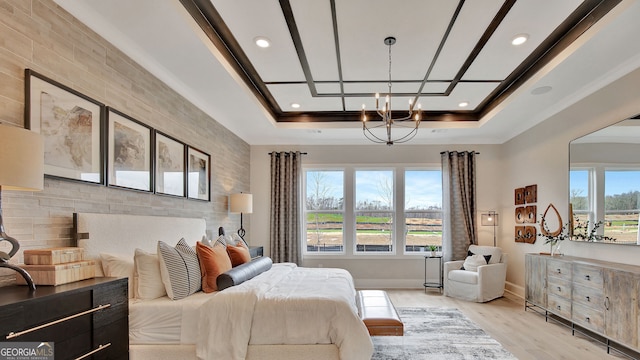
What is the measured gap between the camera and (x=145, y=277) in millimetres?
2645

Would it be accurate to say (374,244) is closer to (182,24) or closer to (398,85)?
(398,85)

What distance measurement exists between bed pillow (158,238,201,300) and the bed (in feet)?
0.27

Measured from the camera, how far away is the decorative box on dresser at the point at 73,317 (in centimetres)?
158

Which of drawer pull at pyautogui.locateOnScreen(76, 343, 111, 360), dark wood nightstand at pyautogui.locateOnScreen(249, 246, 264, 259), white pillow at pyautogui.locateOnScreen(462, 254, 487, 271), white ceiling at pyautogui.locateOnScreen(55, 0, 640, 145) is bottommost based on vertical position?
white pillow at pyautogui.locateOnScreen(462, 254, 487, 271)

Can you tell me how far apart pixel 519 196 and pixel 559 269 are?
1.89 metres

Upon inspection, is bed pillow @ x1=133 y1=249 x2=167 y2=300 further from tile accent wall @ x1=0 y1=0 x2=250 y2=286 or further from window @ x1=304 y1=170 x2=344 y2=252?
window @ x1=304 y1=170 x2=344 y2=252

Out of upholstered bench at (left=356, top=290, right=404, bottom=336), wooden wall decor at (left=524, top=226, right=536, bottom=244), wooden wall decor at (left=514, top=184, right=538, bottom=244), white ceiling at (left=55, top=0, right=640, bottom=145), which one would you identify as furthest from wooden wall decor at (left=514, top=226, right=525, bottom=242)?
upholstered bench at (left=356, top=290, right=404, bottom=336)

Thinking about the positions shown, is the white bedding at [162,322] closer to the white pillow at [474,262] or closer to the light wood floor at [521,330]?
the light wood floor at [521,330]

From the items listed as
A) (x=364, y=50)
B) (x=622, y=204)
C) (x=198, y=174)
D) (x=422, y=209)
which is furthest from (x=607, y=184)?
(x=198, y=174)

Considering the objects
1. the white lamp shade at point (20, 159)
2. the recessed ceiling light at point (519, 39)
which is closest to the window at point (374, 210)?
the recessed ceiling light at point (519, 39)

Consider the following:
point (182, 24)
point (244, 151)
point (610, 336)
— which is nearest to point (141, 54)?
point (182, 24)

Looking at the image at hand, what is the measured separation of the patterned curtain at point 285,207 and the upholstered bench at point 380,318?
3021mm

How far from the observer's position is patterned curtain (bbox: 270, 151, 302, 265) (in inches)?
253

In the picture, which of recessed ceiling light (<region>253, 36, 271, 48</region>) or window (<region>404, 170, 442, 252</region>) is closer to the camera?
recessed ceiling light (<region>253, 36, 271, 48</region>)
